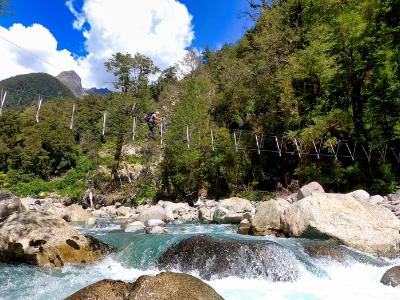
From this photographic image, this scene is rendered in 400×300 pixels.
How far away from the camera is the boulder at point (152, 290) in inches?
126

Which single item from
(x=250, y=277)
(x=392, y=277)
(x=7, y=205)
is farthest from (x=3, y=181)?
(x=392, y=277)

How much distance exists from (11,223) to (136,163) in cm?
1887

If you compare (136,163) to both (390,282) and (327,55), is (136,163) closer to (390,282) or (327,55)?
(327,55)

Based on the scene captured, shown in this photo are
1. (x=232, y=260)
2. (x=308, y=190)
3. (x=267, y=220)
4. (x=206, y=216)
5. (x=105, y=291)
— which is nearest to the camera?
(x=105, y=291)

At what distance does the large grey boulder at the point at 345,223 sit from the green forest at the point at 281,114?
5.01 meters

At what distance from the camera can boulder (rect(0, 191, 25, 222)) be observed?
8266 mm

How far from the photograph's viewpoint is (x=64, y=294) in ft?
15.1

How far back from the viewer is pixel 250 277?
5602mm

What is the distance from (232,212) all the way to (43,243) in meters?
6.37

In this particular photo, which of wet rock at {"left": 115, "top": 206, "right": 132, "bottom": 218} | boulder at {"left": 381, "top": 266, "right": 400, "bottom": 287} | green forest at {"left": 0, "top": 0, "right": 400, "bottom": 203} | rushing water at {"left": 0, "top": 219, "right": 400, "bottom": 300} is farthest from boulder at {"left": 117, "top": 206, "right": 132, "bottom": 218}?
boulder at {"left": 381, "top": 266, "right": 400, "bottom": 287}

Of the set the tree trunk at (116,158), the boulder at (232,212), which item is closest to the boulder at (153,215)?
the boulder at (232,212)

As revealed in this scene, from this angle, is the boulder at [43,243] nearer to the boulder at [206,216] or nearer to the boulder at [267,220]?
the boulder at [267,220]

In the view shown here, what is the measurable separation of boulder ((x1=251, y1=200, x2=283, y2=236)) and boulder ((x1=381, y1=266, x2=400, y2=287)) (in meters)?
3.32

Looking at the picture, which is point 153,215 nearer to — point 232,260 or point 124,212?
point 124,212
